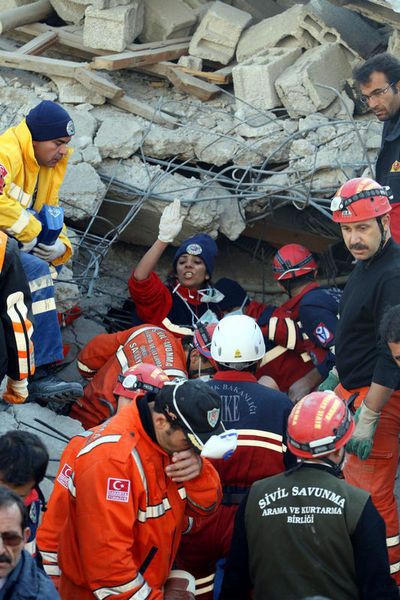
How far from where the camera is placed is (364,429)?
548 centimetres

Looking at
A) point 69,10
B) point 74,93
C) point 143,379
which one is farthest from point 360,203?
point 69,10

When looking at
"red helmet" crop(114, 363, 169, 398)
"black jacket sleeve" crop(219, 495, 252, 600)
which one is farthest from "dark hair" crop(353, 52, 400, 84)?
"black jacket sleeve" crop(219, 495, 252, 600)

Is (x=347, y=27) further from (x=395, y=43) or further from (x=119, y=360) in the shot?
(x=119, y=360)

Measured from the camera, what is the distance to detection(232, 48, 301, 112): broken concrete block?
816 cm

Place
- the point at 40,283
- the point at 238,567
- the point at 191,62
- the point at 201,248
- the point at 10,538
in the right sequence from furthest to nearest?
the point at 191,62 < the point at 201,248 < the point at 40,283 < the point at 238,567 < the point at 10,538

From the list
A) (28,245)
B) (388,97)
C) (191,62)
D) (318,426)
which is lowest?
(28,245)

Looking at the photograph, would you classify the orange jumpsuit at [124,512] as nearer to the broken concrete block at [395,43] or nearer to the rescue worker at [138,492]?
the rescue worker at [138,492]

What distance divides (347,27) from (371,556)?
5.19 meters

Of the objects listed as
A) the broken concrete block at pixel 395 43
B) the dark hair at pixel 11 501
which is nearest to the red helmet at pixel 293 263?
the broken concrete block at pixel 395 43

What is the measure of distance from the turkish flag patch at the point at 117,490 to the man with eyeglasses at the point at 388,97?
9.12 ft

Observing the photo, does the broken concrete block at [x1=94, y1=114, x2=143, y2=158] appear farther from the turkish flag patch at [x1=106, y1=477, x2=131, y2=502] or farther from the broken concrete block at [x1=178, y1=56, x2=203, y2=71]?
the turkish flag patch at [x1=106, y1=477, x2=131, y2=502]

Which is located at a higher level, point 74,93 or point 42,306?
point 74,93

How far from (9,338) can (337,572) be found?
7.44ft

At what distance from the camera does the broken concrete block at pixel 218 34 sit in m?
8.58
